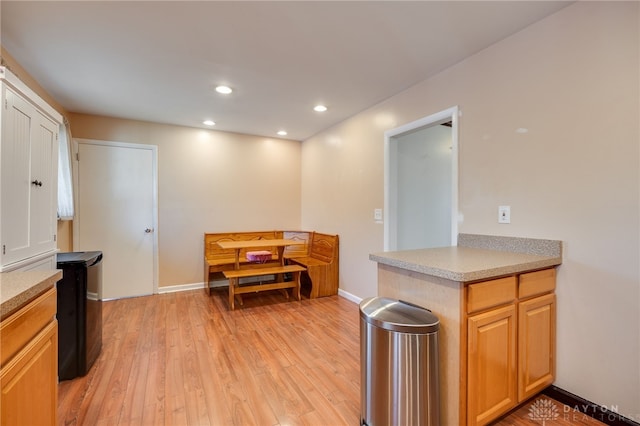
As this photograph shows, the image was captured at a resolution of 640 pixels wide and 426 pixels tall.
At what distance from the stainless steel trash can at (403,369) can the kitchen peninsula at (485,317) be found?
0.10 meters

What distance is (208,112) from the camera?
3.63 metres

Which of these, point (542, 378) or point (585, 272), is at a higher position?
point (585, 272)

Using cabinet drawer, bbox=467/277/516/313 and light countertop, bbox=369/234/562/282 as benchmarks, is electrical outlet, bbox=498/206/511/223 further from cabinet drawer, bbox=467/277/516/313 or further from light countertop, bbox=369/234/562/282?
cabinet drawer, bbox=467/277/516/313

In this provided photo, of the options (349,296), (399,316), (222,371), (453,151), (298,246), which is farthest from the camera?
(298,246)

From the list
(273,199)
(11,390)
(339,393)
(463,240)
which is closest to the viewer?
(11,390)

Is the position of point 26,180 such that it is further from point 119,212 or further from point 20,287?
point 119,212

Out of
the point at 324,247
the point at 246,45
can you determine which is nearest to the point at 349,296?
the point at 324,247

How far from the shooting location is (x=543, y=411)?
1732 mm

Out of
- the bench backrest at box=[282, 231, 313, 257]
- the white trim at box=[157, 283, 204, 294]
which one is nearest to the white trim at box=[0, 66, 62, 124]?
the white trim at box=[157, 283, 204, 294]

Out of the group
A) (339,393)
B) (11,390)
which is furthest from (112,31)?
(339,393)

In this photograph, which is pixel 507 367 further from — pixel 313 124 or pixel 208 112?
pixel 208 112

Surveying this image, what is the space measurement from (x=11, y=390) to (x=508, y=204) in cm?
268

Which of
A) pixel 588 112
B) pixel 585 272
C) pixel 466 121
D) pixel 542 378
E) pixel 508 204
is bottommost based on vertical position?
pixel 542 378

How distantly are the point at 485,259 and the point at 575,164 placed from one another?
793 mm
